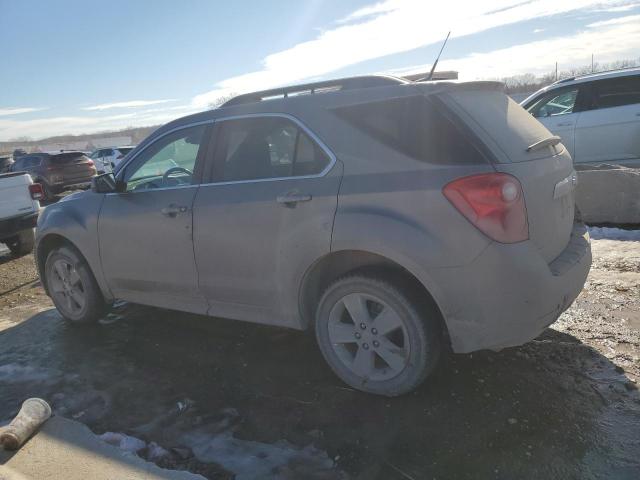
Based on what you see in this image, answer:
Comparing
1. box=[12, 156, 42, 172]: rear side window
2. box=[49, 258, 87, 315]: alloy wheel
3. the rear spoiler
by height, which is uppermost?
the rear spoiler

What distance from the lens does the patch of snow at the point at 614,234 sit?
5828mm

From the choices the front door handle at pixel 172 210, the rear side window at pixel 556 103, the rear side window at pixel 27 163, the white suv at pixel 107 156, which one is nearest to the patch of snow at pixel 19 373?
the front door handle at pixel 172 210

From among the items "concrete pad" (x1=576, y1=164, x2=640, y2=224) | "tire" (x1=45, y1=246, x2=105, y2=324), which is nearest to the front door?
"tire" (x1=45, y1=246, x2=105, y2=324)

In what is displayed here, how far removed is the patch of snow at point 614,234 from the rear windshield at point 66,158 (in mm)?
17149

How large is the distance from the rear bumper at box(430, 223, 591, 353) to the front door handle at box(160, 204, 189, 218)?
1.89m

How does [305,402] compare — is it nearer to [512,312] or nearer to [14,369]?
[512,312]

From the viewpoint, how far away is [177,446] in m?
2.79

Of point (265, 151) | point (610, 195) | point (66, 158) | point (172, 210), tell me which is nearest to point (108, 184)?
point (172, 210)

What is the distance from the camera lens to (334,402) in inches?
121

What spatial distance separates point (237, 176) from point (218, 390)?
144 cm

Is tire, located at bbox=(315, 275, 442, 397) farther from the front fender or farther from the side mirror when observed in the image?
the front fender

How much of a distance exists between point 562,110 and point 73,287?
814cm

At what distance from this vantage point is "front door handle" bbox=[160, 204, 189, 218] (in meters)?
3.64

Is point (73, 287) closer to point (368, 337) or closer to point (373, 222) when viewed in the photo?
point (368, 337)
